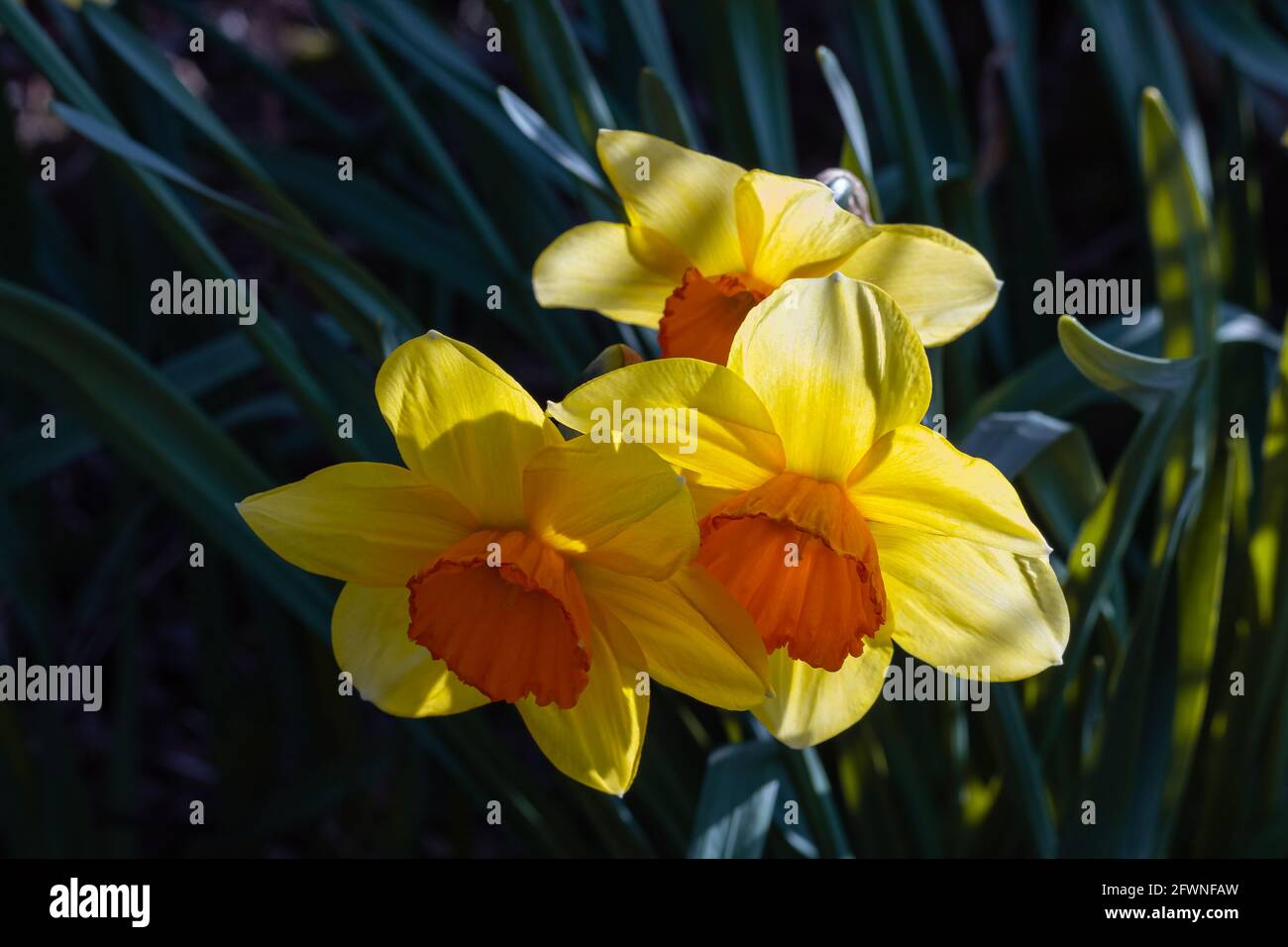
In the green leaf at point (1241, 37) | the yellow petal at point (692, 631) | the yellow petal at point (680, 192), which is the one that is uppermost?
the green leaf at point (1241, 37)

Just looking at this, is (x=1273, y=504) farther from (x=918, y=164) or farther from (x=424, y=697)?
(x=424, y=697)

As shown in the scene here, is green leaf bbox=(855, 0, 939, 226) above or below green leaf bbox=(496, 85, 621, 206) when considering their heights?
above

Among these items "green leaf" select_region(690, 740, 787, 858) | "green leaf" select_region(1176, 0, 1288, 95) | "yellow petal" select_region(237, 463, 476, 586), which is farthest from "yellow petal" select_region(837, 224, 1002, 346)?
"green leaf" select_region(1176, 0, 1288, 95)

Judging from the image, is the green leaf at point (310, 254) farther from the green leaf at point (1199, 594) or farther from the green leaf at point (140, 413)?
the green leaf at point (1199, 594)

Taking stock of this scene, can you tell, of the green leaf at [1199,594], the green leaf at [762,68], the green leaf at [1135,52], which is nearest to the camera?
the green leaf at [1199,594]

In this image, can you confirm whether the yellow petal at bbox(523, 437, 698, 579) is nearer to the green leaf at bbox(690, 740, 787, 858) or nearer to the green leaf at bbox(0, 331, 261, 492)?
the green leaf at bbox(690, 740, 787, 858)

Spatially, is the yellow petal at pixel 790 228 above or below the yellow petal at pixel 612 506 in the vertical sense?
above

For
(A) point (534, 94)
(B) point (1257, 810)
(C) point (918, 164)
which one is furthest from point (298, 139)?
(B) point (1257, 810)

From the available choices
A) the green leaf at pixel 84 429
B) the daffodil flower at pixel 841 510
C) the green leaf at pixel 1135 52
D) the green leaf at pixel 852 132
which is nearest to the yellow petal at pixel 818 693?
the daffodil flower at pixel 841 510
